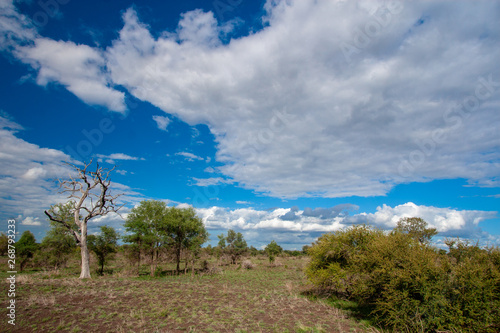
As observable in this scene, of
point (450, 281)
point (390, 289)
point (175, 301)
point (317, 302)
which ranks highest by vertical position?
point (450, 281)

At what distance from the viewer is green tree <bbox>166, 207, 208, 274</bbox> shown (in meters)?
34.2

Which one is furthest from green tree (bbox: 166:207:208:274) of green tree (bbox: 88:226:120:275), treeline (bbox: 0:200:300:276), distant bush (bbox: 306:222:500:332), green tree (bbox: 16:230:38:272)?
distant bush (bbox: 306:222:500:332)

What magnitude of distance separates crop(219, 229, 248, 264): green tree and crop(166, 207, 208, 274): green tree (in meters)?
19.5

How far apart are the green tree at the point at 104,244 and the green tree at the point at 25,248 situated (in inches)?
503

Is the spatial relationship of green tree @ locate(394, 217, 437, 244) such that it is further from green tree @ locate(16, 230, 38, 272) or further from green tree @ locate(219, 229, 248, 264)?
green tree @ locate(16, 230, 38, 272)

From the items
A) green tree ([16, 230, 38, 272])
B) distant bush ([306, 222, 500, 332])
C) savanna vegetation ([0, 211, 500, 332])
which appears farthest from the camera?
green tree ([16, 230, 38, 272])

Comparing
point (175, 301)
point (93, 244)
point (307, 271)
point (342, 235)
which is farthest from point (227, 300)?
point (93, 244)

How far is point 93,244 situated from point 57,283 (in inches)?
580

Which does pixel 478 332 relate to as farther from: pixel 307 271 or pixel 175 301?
pixel 175 301

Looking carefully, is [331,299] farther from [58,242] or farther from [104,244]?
[58,242]

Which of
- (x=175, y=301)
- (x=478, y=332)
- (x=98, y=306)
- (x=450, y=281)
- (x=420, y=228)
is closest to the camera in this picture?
(x=478, y=332)

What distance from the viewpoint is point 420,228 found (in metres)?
50.3

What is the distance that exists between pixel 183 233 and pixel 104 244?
1134 cm

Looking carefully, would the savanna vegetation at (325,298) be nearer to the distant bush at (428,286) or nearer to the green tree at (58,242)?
the distant bush at (428,286)
